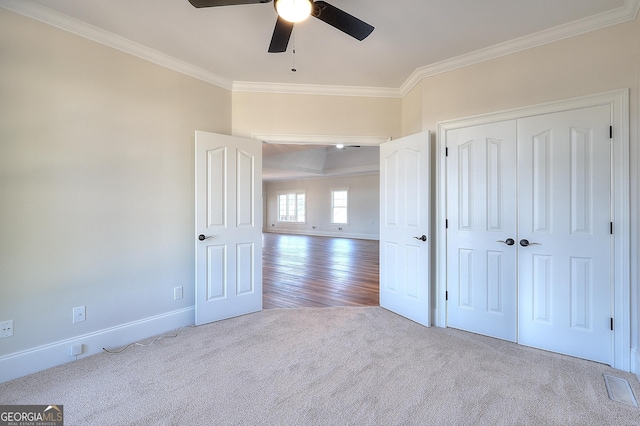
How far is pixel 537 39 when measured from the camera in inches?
101

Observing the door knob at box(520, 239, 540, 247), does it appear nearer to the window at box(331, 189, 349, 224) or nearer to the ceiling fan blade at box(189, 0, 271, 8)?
the ceiling fan blade at box(189, 0, 271, 8)

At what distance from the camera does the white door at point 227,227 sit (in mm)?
3105

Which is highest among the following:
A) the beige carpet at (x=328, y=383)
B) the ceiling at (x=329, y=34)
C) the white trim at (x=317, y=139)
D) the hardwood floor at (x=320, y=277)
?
the ceiling at (x=329, y=34)

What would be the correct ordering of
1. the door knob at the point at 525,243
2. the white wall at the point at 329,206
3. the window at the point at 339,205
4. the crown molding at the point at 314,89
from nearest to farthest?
the door knob at the point at 525,243
the crown molding at the point at 314,89
the white wall at the point at 329,206
the window at the point at 339,205

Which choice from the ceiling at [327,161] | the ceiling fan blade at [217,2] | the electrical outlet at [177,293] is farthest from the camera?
the ceiling at [327,161]

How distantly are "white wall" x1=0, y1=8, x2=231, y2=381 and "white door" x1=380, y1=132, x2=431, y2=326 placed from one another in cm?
226

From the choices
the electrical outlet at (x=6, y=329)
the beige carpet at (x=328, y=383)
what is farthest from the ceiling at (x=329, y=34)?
the beige carpet at (x=328, y=383)

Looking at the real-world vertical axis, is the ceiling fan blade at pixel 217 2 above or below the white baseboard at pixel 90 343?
above

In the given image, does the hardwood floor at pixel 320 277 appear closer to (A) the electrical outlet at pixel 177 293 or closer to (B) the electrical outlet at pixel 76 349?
(A) the electrical outlet at pixel 177 293

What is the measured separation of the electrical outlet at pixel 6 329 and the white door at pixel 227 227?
1355 millimetres

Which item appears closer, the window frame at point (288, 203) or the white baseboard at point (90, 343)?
the white baseboard at point (90, 343)

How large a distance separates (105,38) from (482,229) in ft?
12.8

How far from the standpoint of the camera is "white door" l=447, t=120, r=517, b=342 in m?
2.73

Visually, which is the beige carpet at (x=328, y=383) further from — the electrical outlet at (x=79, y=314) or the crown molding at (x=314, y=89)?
the crown molding at (x=314, y=89)
